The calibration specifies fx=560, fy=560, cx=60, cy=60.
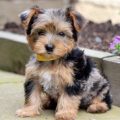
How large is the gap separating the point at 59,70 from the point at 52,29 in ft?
1.81

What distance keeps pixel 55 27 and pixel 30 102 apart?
1072mm

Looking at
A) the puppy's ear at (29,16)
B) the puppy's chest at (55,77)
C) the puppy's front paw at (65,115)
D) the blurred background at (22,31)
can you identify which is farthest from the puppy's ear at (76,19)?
the blurred background at (22,31)

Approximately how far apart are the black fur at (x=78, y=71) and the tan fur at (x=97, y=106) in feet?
1.36

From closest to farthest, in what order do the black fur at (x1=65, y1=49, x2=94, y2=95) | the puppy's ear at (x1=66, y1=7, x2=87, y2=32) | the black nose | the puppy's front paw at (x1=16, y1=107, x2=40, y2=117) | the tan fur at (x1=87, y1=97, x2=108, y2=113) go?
the black nose → the puppy's ear at (x1=66, y1=7, x2=87, y2=32) → the black fur at (x1=65, y1=49, x2=94, y2=95) → the puppy's front paw at (x1=16, y1=107, x2=40, y2=117) → the tan fur at (x1=87, y1=97, x2=108, y2=113)

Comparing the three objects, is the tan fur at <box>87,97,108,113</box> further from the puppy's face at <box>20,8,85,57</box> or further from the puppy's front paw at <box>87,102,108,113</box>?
the puppy's face at <box>20,8,85,57</box>

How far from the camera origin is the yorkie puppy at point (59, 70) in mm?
6559

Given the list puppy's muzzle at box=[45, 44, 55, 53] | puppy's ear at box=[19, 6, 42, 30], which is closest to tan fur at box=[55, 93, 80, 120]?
puppy's muzzle at box=[45, 44, 55, 53]

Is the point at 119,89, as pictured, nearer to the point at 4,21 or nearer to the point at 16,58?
the point at 16,58

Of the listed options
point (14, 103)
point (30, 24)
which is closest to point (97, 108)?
point (14, 103)

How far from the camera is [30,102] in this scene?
7008 millimetres

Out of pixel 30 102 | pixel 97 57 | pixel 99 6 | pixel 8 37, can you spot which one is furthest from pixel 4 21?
pixel 30 102

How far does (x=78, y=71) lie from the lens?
271 inches

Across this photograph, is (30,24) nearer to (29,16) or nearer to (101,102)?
(29,16)

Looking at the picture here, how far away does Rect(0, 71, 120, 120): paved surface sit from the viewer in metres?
7.06
